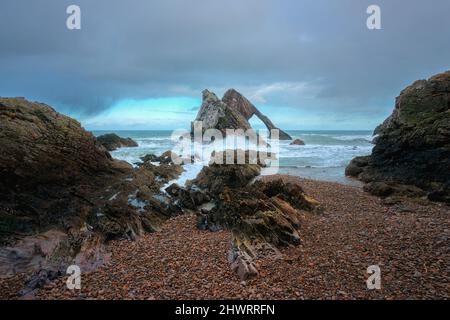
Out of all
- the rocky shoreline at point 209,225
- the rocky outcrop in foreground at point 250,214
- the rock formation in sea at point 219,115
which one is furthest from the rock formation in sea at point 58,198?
the rock formation in sea at point 219,115

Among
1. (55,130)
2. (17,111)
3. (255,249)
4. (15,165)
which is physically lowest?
(255,249)

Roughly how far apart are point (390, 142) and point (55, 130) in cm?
1809

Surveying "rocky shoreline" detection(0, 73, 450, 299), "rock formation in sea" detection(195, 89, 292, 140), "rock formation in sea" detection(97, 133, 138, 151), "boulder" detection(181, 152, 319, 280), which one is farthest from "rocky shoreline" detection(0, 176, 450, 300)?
"rock formation in sea" detection(97, 133, 138, 151)

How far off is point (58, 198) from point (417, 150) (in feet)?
56.7

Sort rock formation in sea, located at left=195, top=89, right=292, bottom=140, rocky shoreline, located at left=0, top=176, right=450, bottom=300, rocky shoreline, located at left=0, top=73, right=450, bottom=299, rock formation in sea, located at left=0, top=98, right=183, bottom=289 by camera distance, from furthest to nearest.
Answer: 1. rock formation in sea, located at left=195, top=89, right=292, bottom=140
2. rock formation in sea, located at left=0, top=98, right=183, bottom=289
3. rocky shoreline, located at left=0, top=73, right=450, bottom=299
4. rocky shoreline, located at left=0, top=176, right=450, bottom=300

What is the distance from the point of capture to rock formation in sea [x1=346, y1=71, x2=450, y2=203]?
13.7 m

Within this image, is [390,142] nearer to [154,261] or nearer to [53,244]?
[154,261]

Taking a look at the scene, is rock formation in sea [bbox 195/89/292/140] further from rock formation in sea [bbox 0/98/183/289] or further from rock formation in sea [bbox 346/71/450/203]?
rock formation in sea [bbox 0/98/183/289]

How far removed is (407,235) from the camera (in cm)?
751

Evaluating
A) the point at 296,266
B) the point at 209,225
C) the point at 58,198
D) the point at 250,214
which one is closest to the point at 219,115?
the point at 58,198

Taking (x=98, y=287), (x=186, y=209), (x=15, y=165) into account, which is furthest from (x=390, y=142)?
(x=15, y=165)

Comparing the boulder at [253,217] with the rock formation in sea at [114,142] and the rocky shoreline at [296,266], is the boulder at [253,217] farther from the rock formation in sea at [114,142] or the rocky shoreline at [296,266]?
the rock formation in sea at [114,142]

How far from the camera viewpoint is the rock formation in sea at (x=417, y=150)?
1367 cm

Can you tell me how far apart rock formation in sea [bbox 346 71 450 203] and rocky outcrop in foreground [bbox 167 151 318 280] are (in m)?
5.12
